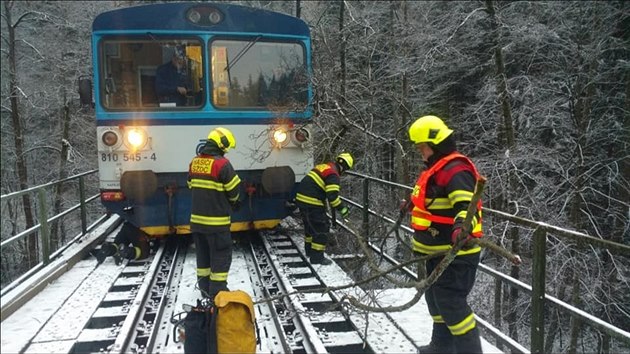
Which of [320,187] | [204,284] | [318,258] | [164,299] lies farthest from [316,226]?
[164,299]

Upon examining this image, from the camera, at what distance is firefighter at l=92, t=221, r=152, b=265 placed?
659 cm

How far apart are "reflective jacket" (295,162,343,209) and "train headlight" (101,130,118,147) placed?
8.67ft

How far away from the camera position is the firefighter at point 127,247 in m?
6.59

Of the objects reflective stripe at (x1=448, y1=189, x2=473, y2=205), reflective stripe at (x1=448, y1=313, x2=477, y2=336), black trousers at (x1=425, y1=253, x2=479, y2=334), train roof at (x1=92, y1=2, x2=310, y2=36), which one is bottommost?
reflective stripe at (x1=448, y1=313, x2=477, y2=336)

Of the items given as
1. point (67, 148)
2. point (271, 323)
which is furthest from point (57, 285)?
point (67, 148)

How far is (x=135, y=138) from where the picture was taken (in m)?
6.63

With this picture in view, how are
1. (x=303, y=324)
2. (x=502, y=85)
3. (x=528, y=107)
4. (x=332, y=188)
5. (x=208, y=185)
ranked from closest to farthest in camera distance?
(x=303, y=324) → (x=208, y=185) → (x=332, y=188) → (x=502, y=85) → (x=528, y=107)

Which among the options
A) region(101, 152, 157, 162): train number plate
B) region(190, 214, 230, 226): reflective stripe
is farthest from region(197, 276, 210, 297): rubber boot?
region(101, 152, 157, 162): train number plate

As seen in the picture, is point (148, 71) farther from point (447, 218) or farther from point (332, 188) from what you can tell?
point (447, 218)

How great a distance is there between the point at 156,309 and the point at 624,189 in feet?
38.0

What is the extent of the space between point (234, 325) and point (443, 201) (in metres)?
1.89

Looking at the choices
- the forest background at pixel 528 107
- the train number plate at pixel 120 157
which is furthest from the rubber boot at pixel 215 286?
the forest background at pixel 528 107

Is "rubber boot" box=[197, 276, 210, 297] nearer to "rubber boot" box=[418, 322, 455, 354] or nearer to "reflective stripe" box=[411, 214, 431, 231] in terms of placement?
"rubber boot" box=[418, 322, 455, 354]


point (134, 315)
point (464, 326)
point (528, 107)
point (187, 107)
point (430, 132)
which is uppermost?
point (528, 107)
